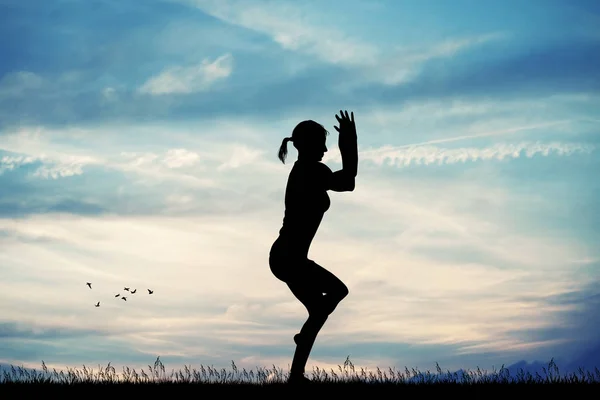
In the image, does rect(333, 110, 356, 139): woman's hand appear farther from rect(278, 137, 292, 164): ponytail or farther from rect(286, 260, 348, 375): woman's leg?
rect(286, 260, 348, 375): woman's leg

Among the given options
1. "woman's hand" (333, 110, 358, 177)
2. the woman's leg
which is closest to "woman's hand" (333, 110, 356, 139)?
"woman's hand" (333, 110, 358, 177)

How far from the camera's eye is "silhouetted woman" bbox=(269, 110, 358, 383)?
10.3 m

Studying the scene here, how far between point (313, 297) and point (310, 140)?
2.15 metres

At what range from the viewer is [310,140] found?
10547 millimetres

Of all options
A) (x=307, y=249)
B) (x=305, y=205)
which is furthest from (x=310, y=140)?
(x=307, y=249)

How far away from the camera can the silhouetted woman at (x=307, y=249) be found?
10.3 meters

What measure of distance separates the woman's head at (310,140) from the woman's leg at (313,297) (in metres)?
1.48

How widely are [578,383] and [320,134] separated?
5334mm

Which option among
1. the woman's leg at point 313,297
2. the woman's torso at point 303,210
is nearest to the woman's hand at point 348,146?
the woman's torso at point 303,210

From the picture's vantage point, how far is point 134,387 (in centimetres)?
1092

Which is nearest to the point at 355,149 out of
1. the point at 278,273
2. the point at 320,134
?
the point at 320,134

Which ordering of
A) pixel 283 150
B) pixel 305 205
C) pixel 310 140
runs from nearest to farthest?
pixel 305 205 → pixel 310 140 → pixel 283 150

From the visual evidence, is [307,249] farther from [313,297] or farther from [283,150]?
[283,150]

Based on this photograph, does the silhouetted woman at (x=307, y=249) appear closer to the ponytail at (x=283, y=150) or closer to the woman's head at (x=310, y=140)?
the woman's head at (x=310, y=140)
